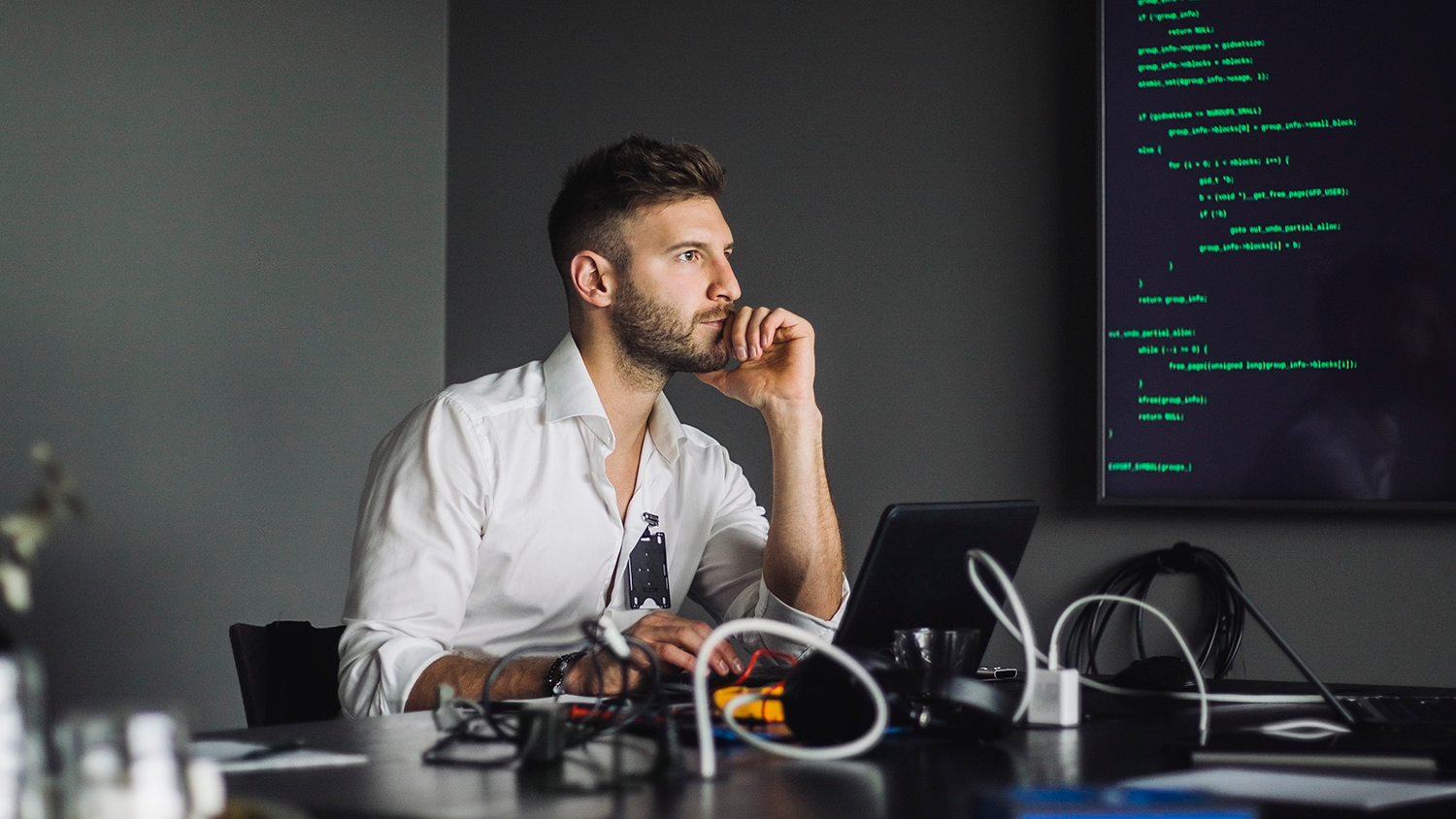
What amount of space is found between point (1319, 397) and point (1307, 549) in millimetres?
283

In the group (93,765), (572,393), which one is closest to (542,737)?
(93,765)

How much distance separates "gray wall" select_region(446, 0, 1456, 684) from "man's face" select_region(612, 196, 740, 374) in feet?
1.89

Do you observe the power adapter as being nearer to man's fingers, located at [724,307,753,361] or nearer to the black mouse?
the black mouse

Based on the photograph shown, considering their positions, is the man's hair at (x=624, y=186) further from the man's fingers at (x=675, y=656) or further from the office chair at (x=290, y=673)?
the man's fingers at (x=675, y=656)

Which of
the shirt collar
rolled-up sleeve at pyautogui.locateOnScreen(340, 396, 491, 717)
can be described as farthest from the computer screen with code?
rolled-up sleeve at pyautogui.locateOnScreen(340, 396, 491, 717)

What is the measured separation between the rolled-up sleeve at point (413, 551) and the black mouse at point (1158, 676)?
853 mm

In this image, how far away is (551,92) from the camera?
3.21m

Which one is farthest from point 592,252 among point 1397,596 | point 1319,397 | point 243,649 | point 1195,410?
point 1397,596

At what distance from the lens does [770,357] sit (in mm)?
2414

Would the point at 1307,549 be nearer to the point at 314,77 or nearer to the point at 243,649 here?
the point at 243,649

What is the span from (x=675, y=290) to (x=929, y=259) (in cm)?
69

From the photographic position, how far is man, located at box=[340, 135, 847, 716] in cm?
182

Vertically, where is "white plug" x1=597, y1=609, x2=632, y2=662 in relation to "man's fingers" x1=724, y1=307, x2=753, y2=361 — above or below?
below

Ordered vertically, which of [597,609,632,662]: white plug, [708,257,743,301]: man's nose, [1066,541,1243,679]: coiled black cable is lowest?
[1066,541,1243,679]: coiled black cable
